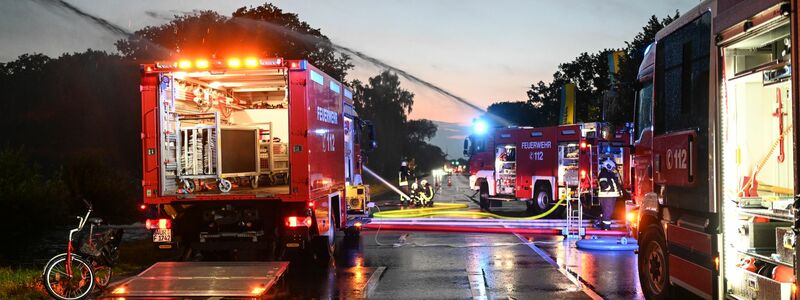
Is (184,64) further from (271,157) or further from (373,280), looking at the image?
(373,280)

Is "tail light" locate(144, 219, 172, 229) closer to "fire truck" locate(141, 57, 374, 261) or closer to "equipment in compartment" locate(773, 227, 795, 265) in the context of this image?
"fire truck" locate(141, 57, 374, 261)

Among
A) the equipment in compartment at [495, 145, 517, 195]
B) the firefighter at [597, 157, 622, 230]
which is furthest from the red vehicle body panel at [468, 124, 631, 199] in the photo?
the firefighter at [597, 157, 622, 230]

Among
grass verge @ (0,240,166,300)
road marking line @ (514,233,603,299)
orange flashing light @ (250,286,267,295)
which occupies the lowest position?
road marking line @ (514,233,603,299)

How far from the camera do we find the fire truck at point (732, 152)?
5473 mm

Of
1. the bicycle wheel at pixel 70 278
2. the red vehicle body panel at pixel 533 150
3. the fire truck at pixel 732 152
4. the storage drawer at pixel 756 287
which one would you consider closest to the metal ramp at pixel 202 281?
the bicycle wheel at pixel 70 278

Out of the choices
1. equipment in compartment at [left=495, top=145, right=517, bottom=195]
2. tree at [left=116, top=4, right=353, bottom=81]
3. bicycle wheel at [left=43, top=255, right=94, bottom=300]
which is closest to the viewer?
bicycle wheel at [left=43, top=255, right=94, bottom=300]

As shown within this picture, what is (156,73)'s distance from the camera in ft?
35.4

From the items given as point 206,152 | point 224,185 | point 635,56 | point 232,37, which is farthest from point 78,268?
point 635,56

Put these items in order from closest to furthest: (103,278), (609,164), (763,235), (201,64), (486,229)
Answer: (763,235) → (103,278) → (201,64) → (486,229) → (609,164)

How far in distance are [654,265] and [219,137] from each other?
6.31 m

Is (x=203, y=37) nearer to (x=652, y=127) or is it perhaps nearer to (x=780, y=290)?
(x=652, y=127)

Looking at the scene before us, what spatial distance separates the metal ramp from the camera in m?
8.49

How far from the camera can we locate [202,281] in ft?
30.1

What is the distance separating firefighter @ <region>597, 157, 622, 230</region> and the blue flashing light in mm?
5761
